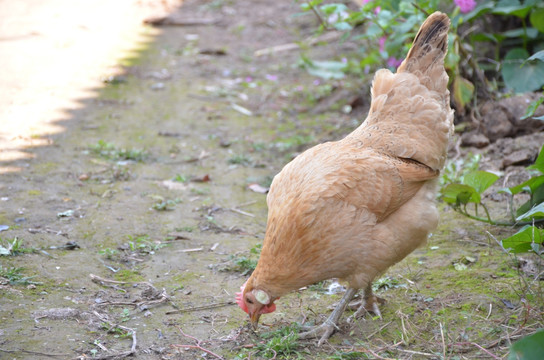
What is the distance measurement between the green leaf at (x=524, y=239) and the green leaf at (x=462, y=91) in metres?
Answer: 2.68

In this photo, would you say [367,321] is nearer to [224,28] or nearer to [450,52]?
[450,52]

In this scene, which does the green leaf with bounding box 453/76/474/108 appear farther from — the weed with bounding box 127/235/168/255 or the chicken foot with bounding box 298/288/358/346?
the weed with bounding box 127/235/168/255

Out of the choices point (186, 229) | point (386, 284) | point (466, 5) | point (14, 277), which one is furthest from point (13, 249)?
point (466, 5)

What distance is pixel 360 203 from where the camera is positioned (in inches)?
131

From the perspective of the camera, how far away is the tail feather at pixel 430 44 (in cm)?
404

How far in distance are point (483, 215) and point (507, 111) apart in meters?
1.48

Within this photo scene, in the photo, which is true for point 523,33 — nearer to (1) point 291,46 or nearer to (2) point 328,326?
(2) point 328,326

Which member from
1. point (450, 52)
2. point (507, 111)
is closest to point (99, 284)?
point (450, 52)

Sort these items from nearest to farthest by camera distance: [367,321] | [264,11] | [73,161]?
[367,321]
[73,161]
[264,11]

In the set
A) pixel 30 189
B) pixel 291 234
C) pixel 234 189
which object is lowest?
pixel 234 189

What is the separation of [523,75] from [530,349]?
4067 mm

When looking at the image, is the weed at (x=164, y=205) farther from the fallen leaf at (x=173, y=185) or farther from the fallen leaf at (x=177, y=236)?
the fallen leaf at (x=177, y=236)

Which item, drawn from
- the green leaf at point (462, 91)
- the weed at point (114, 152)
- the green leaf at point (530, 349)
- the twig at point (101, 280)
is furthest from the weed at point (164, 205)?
the green leaf at point (530, 349)

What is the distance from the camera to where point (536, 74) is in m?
5.61
